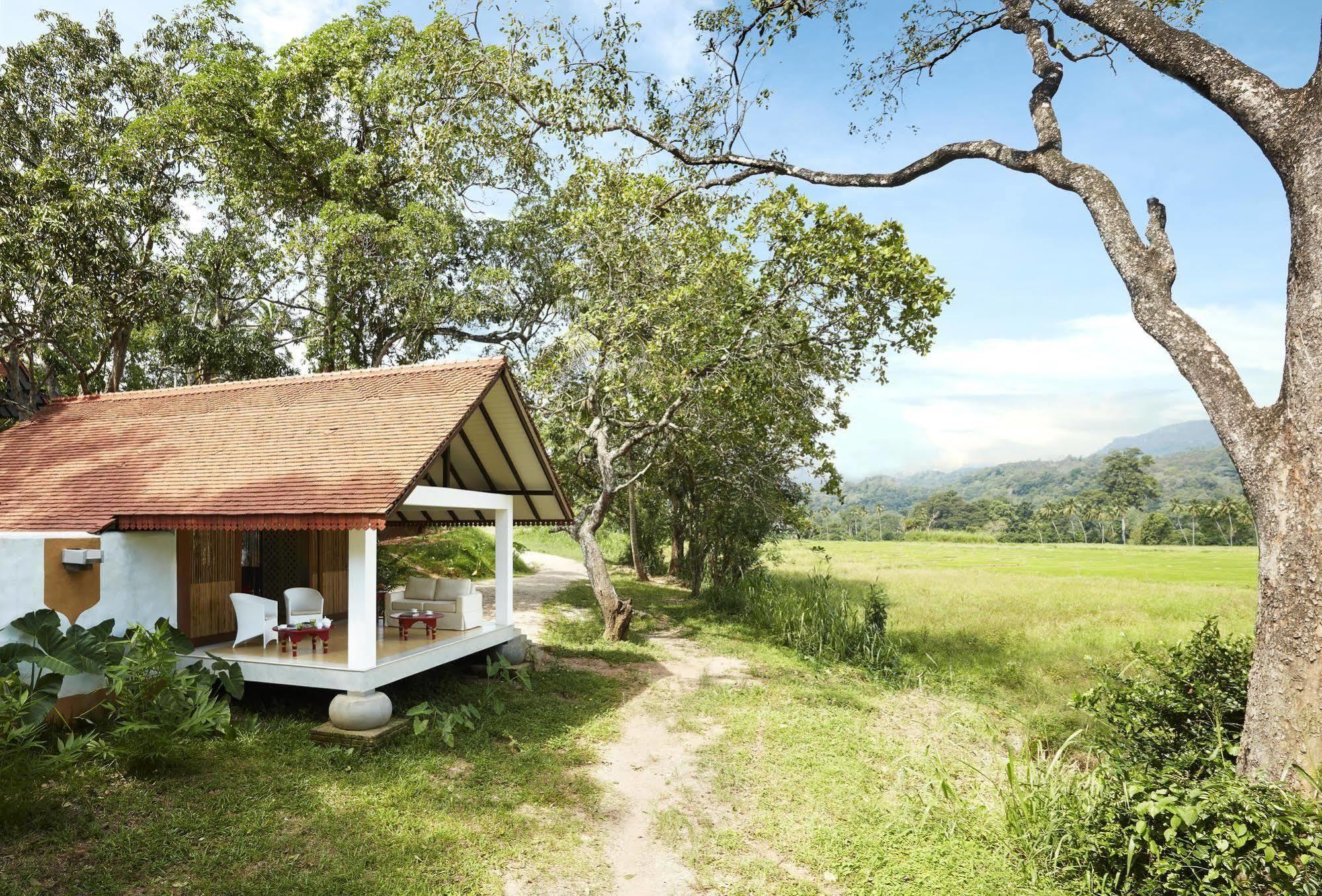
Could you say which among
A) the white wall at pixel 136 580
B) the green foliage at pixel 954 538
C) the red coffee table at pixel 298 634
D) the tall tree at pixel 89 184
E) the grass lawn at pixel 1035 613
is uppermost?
the tall tree at pixel 89 184

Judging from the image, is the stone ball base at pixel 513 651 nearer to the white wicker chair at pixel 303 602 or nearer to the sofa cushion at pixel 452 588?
the sofa cushion at pixel 452 588

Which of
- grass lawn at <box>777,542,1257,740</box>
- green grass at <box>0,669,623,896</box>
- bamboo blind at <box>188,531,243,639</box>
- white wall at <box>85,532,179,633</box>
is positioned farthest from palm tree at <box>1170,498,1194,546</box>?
white wall at <box>85,532,179,633</box>

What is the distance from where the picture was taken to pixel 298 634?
29.7ft

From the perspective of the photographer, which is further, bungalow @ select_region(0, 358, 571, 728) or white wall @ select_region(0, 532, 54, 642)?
bungalow @ select_region(0, 358, 571, 728)

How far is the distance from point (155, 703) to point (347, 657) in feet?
6.93

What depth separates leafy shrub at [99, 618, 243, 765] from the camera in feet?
21.2

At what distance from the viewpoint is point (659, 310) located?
519 inches

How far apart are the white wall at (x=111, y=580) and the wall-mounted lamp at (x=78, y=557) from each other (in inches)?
7.4

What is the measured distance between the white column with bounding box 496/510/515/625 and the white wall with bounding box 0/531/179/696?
4.30m

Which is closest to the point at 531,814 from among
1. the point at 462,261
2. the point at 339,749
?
the point at 339,749

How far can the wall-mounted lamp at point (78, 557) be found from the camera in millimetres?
7699

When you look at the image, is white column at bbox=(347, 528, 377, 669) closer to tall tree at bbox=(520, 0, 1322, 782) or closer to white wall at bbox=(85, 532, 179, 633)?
white wall at bbox=(85, 532, 179, 633)

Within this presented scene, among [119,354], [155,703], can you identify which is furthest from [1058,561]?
[155,703]

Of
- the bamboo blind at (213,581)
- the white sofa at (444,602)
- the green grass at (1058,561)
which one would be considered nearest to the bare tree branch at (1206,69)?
the white sofa at (444,602)
